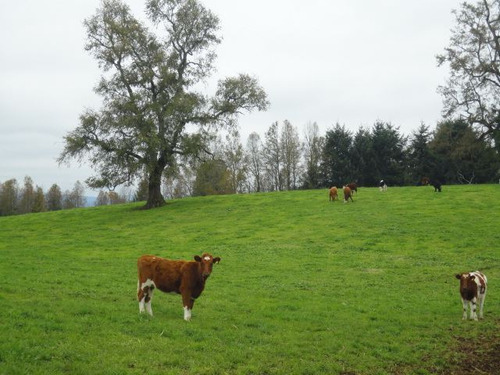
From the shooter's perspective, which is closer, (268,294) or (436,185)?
(268,294)

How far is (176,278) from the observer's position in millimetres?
12109

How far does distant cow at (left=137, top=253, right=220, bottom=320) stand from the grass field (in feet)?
1.84

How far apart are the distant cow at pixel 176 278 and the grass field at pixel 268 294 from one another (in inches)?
22.1

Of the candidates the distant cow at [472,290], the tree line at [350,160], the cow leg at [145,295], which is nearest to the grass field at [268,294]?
the cow leg at [145,295]

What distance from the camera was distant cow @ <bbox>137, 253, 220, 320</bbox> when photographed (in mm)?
11992

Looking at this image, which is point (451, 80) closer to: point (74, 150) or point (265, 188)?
point (74, 150)

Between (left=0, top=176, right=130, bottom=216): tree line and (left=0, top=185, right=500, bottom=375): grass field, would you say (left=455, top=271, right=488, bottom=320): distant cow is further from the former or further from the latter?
(left=0, top=176, right=130, bottom=216): tree line

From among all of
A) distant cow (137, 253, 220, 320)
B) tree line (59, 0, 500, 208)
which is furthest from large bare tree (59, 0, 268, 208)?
distant cow (137, 253, 220, 320)

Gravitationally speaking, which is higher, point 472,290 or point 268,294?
point 472,290

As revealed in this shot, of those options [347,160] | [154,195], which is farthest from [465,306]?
[347,160]

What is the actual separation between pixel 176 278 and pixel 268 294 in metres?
5.38

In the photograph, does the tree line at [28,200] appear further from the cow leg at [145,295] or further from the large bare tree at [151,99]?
the cow leg at [145,295]

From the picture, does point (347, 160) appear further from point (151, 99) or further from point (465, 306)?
point (465, 306)

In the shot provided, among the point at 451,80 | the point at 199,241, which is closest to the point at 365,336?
the point at 199,241
